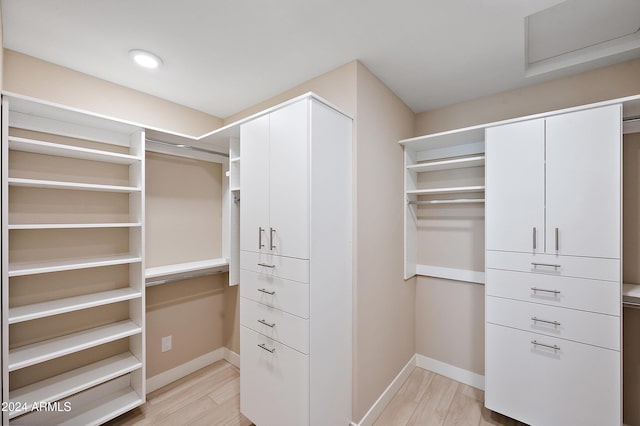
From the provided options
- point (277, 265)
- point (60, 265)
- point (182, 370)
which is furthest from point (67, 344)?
point (277, 265)

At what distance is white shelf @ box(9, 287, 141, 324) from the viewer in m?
1.60

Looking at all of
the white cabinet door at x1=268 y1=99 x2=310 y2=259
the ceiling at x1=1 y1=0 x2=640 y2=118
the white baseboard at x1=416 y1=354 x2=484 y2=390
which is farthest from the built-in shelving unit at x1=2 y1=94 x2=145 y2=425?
the white baseboard at x1=416 y1=354 x2=484 y2=390

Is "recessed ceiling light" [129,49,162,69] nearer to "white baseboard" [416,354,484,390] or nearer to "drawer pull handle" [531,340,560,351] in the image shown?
"drawer pull handle" [531,340,560,351]

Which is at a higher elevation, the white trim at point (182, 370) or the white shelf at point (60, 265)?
the white shelf at point (60, 265)

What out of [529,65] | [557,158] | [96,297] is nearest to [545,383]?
[557,158]

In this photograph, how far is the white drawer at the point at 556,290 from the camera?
1.60m

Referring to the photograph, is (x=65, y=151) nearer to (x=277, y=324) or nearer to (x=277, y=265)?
(x=277, y=265)

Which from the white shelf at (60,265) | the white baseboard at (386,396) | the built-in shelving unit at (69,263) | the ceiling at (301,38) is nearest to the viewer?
the ceiling at (301,38)

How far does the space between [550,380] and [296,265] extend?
187 centimetres

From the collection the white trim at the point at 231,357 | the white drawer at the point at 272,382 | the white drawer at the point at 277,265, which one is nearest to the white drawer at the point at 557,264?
the white drawer at the point at 277,265

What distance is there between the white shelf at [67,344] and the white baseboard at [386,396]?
71.8 inches

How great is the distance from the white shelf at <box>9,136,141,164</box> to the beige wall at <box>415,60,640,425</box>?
273cm

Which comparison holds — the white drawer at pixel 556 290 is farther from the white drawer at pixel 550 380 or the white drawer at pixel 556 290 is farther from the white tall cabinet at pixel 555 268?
the white drawer at pixel 550 380

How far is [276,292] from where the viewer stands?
173cm
